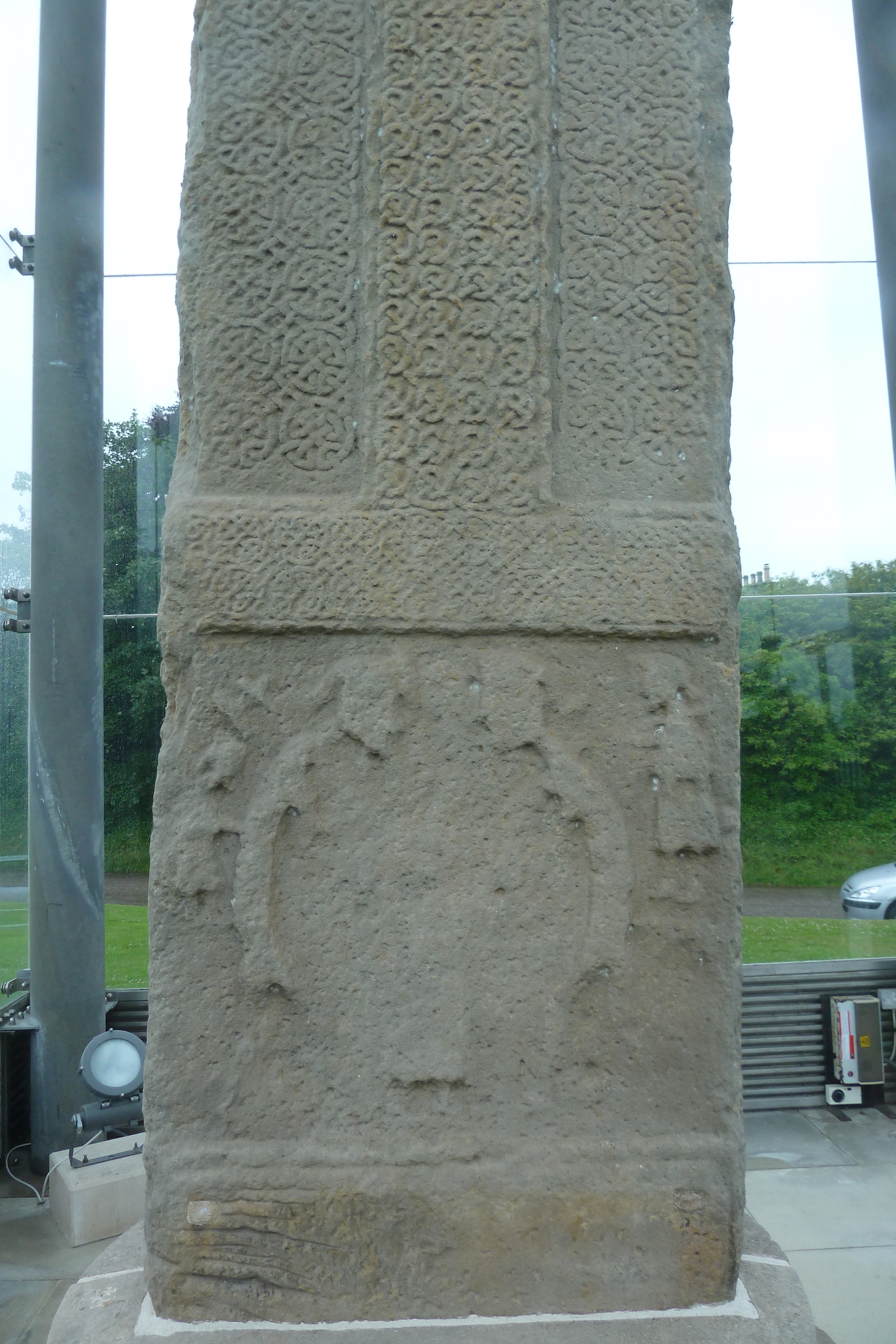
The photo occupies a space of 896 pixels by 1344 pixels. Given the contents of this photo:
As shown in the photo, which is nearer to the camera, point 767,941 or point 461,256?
point 461,256

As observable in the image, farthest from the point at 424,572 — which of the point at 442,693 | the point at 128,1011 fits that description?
the point at 128,1011

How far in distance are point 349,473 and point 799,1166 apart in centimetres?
374

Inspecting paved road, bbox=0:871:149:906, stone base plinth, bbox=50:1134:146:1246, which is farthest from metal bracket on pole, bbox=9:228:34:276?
stone base plinth, bbox=50:1134:146:1246

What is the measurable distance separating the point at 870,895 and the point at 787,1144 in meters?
1.39

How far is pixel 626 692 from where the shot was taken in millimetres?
1601

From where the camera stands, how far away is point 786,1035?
15.1ft

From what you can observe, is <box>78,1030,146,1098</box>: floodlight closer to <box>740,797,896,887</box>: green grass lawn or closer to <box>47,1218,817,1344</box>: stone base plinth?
<box>47,1218,817,1344</box>: stone base plinth

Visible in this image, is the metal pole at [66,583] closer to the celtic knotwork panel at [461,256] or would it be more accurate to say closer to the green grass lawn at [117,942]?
the green grass lawn at [117,942]

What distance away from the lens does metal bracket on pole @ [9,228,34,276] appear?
4531mm

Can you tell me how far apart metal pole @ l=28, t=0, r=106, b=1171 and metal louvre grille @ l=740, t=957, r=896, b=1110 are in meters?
2.95

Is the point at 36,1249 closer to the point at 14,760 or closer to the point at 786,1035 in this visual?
the point at 14,760

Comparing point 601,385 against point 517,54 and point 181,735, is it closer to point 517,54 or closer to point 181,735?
point 517,54

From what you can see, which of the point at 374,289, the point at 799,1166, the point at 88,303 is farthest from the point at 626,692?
the point at 88,303

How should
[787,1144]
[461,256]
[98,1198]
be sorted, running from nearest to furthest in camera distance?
1. [461,256]
2. [98,1198]
3. [787,1144]
